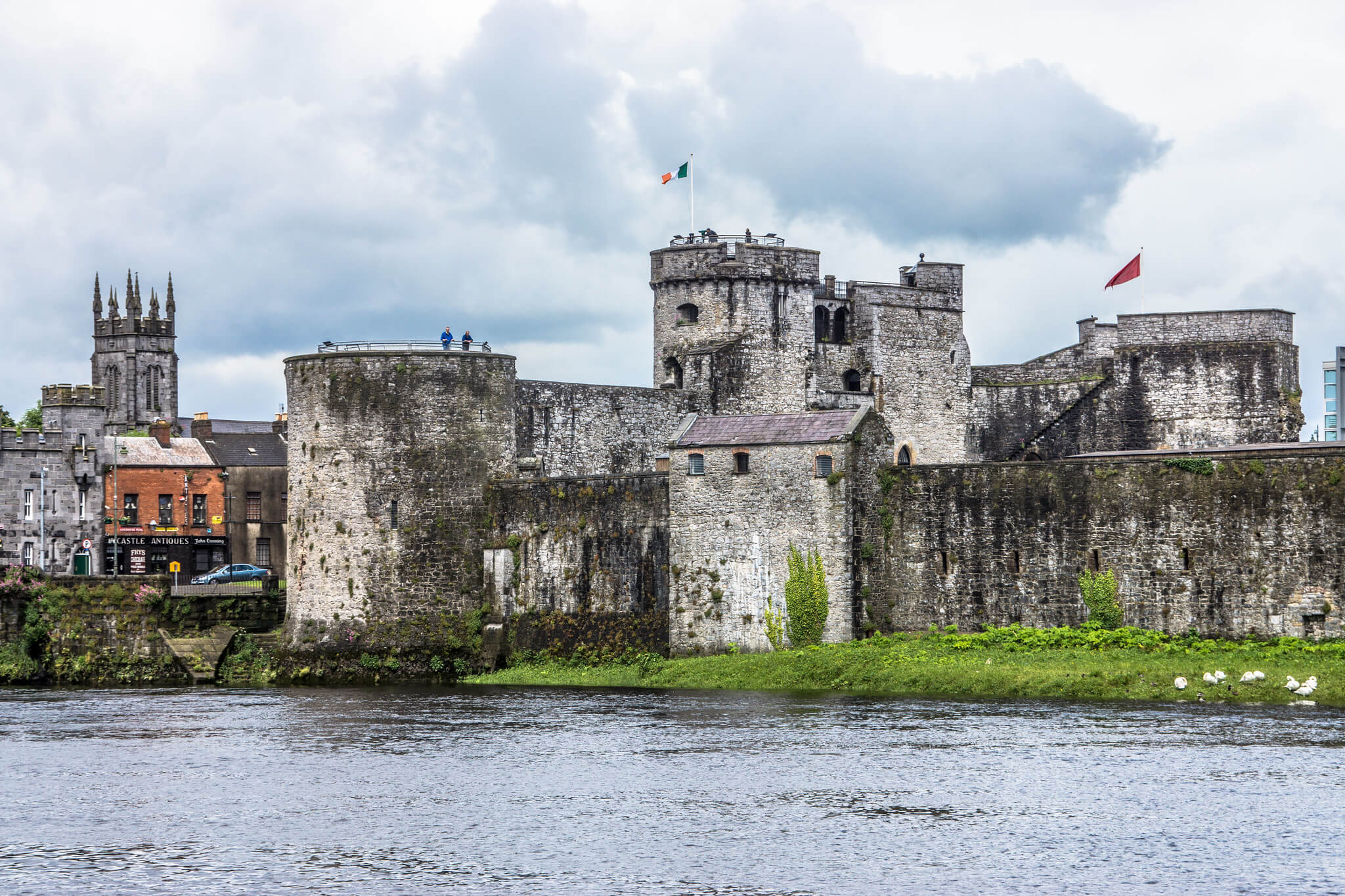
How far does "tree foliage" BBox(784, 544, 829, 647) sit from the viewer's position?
54.5m

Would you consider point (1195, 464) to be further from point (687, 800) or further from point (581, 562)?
point (687, 800)

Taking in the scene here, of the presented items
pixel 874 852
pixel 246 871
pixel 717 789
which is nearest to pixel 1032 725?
pixel 717 789

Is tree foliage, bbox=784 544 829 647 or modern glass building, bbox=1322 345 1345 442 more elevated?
modern glass building, bbox=1322 345 1345 442

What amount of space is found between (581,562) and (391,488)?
6.20 meters

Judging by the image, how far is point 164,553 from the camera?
86812mm

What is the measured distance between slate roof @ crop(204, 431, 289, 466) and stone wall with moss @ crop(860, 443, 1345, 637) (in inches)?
1637

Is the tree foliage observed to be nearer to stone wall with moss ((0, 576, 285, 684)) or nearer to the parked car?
stone wall with moss ((0, 576, 285, 684))

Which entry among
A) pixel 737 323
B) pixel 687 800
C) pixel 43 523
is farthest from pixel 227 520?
pixel 687 800

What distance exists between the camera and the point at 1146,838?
31484 mm

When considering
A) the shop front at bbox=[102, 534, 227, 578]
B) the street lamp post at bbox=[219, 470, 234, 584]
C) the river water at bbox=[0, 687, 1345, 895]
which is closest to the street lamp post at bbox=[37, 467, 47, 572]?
the shop front at bbox=[102, 534, 227, 578]

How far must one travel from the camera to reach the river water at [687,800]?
29.4m

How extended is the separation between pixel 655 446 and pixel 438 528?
1153cm

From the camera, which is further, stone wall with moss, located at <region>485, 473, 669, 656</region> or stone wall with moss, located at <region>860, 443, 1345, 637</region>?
stone wall with moss, located at <region>485, 473, 669, 656</region>

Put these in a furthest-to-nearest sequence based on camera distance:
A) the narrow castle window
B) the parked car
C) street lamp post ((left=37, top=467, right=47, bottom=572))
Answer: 1. street lamp post ((left=37, top=467, right=47, bottom=572))
2. the narrow castle window
3. the parked car
